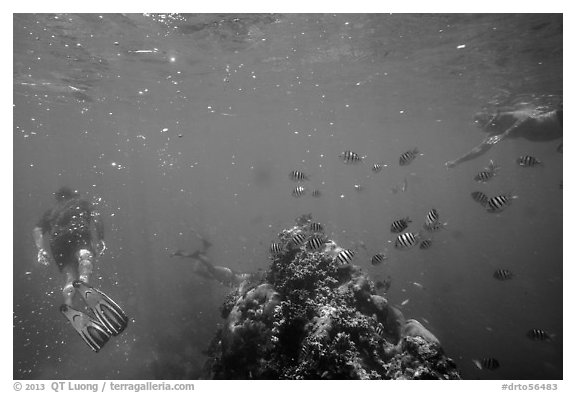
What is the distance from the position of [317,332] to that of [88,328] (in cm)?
334

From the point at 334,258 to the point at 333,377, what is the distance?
327cm

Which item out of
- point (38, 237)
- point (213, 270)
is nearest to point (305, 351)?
point (38, 237)

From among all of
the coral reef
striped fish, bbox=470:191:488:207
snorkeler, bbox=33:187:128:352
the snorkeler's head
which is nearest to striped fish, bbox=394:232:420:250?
the coral reef

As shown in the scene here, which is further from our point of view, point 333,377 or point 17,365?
point 17,365

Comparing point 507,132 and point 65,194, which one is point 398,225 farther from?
point 507,132

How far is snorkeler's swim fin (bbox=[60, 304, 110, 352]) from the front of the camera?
4.07m

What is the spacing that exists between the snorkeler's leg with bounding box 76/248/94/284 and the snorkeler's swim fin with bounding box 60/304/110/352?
4.34 m

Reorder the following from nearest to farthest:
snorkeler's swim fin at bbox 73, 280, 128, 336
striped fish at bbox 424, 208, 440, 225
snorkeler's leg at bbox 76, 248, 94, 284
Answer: snorkeler's swim fin at bbox 73, 280, 128, 336 < striped fish at bbox 424, 208, 440, 225 < snorkeler's leg at bbox 76, 248, 94, 284

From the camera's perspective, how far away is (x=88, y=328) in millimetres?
4086

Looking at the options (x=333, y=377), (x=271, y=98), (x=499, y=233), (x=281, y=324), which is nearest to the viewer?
(x=333, y=377)

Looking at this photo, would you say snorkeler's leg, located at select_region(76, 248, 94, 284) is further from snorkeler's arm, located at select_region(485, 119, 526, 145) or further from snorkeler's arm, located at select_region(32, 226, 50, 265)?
snorkeler's arm, located at select_region(485, 119, 526, 145)
